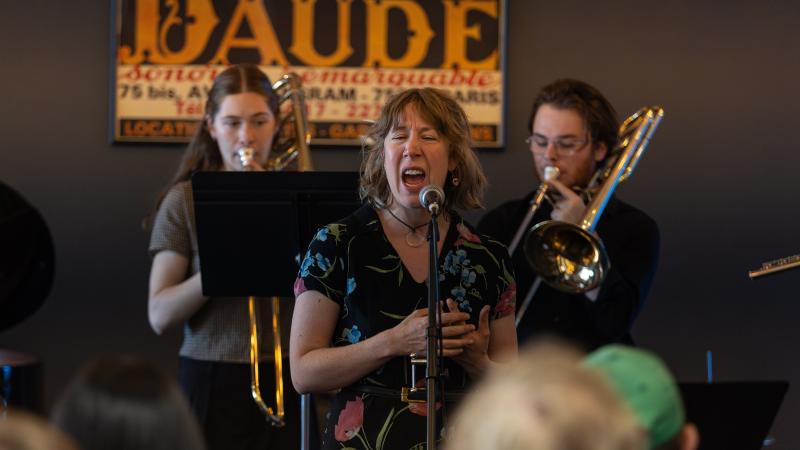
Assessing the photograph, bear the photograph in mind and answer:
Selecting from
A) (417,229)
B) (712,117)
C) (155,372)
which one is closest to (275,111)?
(417,229)

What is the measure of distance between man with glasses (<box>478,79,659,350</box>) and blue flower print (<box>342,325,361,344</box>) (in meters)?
0.99

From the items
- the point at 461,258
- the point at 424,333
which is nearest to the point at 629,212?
the point at 461,258

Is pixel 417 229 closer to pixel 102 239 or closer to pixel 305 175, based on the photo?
pixel 305 175

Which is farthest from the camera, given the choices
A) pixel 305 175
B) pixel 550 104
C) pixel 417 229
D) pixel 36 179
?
pixel 36 179

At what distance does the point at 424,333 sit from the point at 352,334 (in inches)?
7.8

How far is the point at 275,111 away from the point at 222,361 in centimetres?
73

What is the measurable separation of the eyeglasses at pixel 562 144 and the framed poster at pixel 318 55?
30.8 inches

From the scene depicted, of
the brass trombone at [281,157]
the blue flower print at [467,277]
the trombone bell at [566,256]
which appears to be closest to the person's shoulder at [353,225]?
the blue flower print at [467,277]

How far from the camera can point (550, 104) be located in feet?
11.7

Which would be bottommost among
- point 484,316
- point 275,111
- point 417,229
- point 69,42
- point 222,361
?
point 222,361

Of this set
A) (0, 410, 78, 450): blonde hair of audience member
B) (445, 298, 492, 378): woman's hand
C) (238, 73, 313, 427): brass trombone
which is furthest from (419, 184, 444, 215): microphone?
(0, 410, 78, 450): blonde hair of audience member

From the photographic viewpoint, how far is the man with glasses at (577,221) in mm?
3371

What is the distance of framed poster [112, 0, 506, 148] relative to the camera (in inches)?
167

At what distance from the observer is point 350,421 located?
2.47m
